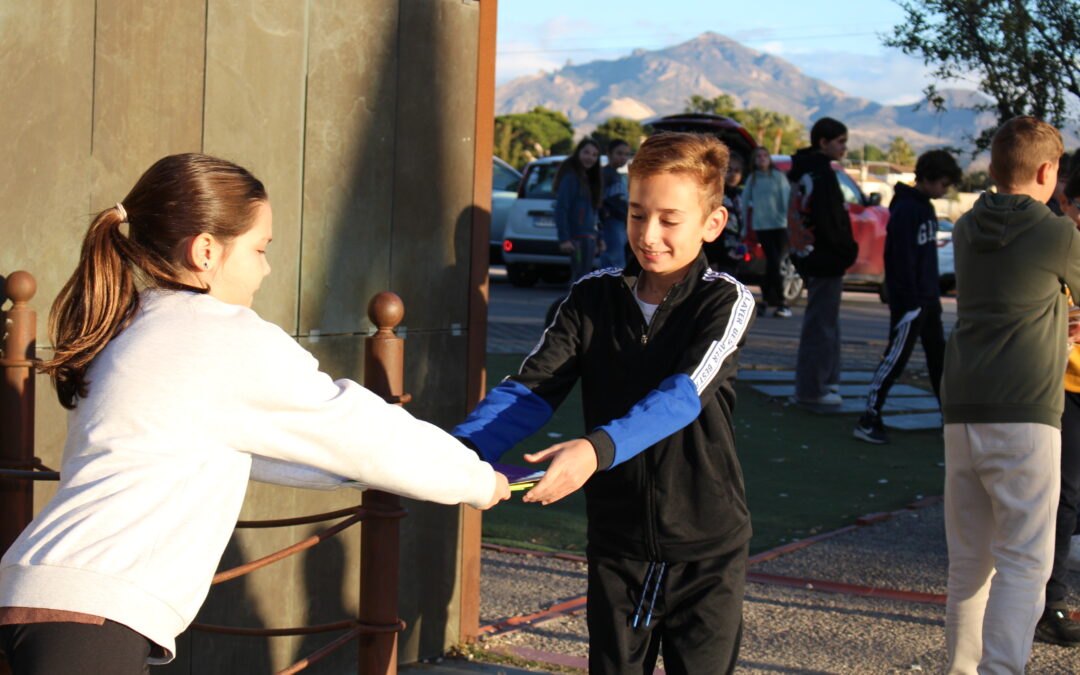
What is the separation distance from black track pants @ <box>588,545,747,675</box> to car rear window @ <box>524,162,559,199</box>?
15.3 meters

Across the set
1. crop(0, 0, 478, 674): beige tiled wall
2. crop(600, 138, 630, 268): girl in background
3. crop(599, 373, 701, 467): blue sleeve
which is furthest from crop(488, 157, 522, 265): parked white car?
crop(599, 373, 701, 467): blue sleeve

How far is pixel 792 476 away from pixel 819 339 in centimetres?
190

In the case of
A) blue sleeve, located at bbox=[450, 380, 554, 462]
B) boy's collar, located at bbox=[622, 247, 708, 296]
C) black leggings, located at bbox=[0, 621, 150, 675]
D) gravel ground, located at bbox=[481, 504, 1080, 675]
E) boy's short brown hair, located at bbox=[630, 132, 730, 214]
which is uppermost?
boy's short brown hair, located at bbox=[630, 132, 730, 214]

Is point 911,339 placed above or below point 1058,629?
above

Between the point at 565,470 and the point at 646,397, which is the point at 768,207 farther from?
the point at 565,470

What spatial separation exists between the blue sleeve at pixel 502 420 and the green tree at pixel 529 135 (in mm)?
Result: 70364

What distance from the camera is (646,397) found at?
2.99 m

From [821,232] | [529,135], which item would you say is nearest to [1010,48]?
[821,232]

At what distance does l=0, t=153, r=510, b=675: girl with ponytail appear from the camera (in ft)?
6.95

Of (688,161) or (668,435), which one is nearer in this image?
(668,435)

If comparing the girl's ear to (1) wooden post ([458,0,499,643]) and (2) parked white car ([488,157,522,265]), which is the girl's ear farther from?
(2) parked white car ([488,157,522,265])

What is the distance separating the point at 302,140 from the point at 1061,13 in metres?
8.11

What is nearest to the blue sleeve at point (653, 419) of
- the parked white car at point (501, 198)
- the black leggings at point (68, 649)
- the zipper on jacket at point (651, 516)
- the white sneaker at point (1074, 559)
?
the zipper on jacket at point (651, 516)

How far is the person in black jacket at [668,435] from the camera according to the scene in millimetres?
3109
